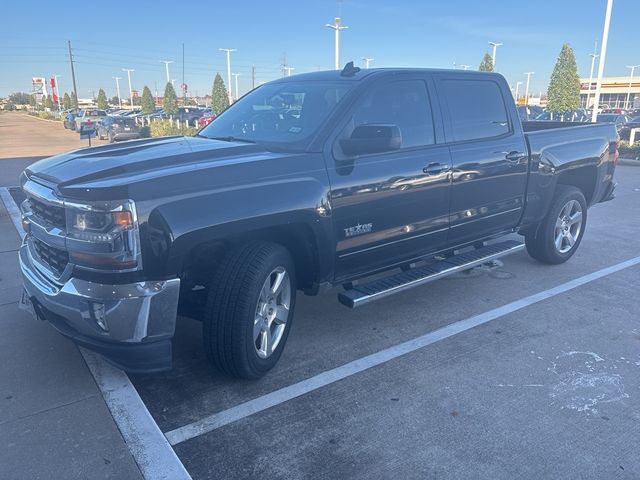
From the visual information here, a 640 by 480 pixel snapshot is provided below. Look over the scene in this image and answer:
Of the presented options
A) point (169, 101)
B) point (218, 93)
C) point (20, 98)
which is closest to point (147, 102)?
point (169, 101)

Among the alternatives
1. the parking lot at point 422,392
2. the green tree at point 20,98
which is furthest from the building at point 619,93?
the green tree at point 20,98

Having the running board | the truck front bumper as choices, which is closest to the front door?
the running board

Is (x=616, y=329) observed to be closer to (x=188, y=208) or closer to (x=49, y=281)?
(x=188, y=208)

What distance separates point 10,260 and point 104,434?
385cm

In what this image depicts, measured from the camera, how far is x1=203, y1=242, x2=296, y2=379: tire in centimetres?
331

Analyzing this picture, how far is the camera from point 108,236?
2.87 m

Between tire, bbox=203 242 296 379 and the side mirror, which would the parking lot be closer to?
tire, bbox=203 242 296 379

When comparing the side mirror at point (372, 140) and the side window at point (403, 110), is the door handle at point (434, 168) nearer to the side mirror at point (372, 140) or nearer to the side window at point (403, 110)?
the side window at point (403, 110)

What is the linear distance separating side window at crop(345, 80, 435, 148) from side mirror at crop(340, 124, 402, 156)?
0.82ft

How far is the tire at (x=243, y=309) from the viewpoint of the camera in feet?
10.9

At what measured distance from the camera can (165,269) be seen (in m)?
2.98

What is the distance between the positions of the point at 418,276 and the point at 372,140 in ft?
4.41

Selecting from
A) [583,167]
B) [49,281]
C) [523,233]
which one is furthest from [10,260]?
[583,167]

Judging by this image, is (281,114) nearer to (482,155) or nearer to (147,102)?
(482,155)
